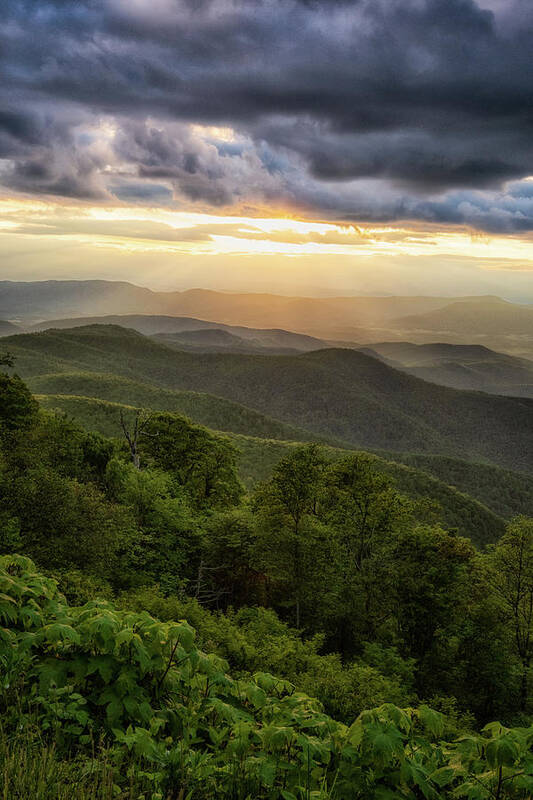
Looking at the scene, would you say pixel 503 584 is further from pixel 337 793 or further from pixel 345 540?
pixel 337 793

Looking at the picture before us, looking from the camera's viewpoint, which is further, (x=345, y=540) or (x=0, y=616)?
(x=345, y=540)

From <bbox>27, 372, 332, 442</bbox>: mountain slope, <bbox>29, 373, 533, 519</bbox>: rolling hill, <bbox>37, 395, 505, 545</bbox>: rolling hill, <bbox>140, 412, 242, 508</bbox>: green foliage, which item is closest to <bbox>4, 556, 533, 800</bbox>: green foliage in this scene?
<bbox>140, 412, 242, 508</bbox>: green foliage

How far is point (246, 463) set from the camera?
338 feet

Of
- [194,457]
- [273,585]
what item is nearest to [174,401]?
[194,457]

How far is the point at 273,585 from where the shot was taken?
2756 centimetres

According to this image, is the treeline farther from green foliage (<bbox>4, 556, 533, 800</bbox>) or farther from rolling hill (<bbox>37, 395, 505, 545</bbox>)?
rolling hill (<bbox>37, 395, 505, 545</bbox>)

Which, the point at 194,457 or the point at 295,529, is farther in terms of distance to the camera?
the point at 194,457

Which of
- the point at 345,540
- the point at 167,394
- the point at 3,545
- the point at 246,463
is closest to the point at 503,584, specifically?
the point at 345,540

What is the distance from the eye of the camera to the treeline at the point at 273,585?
5.50m

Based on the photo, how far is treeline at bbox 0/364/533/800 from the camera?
216 inches

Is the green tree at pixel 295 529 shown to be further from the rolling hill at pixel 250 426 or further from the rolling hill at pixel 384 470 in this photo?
the rolling hill at pixel 250 426

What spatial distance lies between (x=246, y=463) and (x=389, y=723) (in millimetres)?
98942

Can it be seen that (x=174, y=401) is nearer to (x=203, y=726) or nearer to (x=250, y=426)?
(x=250, y=426)

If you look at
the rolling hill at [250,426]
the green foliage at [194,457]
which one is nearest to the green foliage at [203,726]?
the green foliage at [194,457]
